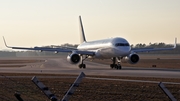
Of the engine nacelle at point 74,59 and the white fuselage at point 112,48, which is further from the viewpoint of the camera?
the engine nacelle at point 74,59

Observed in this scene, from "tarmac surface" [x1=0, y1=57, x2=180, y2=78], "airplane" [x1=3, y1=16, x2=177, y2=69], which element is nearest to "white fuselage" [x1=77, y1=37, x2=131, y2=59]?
"airplane" [x1=3, y1=16, x2=177, y2=69]

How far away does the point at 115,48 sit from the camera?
158 ft

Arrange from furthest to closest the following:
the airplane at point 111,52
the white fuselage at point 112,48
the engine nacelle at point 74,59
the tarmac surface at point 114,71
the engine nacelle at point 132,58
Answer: the engine nacelle at point 74,59
the engine nacelle at point 132,58
the airplane at point 111,52
the white fuselage at point 112,48
the tarmac surface at point 114,71

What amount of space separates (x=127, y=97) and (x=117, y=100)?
4.16 ft

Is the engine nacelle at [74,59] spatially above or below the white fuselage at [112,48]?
below

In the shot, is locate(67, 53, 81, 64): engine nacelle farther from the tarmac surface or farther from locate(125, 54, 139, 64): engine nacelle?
locate(125, 54, 139, 64): engine nacelle

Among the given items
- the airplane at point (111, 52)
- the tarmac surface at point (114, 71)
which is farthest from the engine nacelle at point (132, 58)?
the tarmac surface at point (114, 71)

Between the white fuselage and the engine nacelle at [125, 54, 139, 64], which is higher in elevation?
the white fuselage

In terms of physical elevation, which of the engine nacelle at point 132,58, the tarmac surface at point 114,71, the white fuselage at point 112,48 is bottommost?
the tarmac surface at point 114,71

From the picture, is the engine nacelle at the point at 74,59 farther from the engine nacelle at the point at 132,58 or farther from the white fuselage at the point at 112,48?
the engine nacelle at the point at 132,58

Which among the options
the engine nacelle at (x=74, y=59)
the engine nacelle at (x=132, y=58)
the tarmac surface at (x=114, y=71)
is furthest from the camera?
the engine nacelle at (x=74, y=59)

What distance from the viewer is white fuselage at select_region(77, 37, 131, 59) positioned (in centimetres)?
4791

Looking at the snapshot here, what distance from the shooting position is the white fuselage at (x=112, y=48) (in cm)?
4791

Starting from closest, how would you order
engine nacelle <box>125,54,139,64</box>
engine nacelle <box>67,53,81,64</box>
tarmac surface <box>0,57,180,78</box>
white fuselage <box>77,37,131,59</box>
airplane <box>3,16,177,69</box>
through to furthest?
tarmac surface <box>0,57,180,78</box> → white fuselage <box>77,37,131,59</box> → airplane <box>3,16,177,69</box> → engine nacelle <box>125,54,139,64</box> → engine nacelle <box>67,53,81,64</box>
